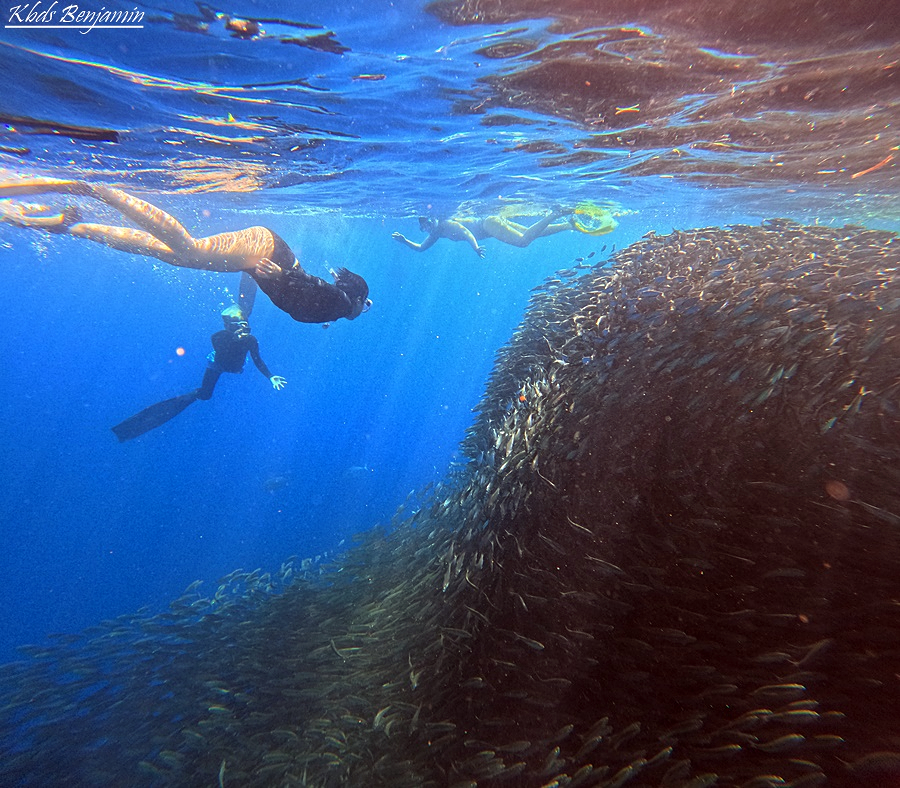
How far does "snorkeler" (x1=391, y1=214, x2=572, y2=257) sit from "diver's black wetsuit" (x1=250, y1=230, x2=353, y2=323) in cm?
1271

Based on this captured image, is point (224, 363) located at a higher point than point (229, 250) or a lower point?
lower

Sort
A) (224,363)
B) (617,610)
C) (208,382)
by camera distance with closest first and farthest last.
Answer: (617,610) < (224,363) < (208,382)

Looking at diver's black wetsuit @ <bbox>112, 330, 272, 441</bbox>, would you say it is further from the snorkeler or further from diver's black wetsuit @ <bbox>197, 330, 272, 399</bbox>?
the snorkeler

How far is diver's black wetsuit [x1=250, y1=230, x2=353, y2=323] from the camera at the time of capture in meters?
6.98

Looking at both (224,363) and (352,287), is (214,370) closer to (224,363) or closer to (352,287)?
(224,363)

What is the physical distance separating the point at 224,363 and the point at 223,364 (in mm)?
66

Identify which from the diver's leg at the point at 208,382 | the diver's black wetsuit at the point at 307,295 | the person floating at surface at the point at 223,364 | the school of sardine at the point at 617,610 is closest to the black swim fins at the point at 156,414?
the person floating at surface at the point at 223,364

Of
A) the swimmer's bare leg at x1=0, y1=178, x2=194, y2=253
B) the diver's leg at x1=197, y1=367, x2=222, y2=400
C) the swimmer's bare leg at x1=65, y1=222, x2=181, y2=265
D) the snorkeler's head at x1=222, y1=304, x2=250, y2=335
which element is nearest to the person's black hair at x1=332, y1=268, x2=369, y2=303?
the snorkeler's head at x1=222, y1=304, x2=250, y2=335

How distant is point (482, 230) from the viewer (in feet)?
84.2

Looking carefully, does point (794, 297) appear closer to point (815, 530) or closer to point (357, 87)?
point (815, 530)

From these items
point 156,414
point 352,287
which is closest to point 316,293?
point 352,287

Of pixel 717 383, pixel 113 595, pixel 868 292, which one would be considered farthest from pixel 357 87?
pixel 113 595

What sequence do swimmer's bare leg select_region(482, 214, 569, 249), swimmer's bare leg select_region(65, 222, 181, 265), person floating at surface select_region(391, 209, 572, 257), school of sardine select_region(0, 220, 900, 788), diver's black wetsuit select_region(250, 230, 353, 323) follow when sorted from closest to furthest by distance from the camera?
school of sardine select_region(0, 220, 900, 788) < diver's black wetsuit select_region(250, 230, 353, 323) < swimmer's bare leg select_region(65, 222, 181, 265) < swimmer's bare leg select_region(482, 214, 569, 249) < person floating at surface select_region(391, 209, 572, 257)

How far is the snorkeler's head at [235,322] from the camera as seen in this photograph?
35.6 ft
